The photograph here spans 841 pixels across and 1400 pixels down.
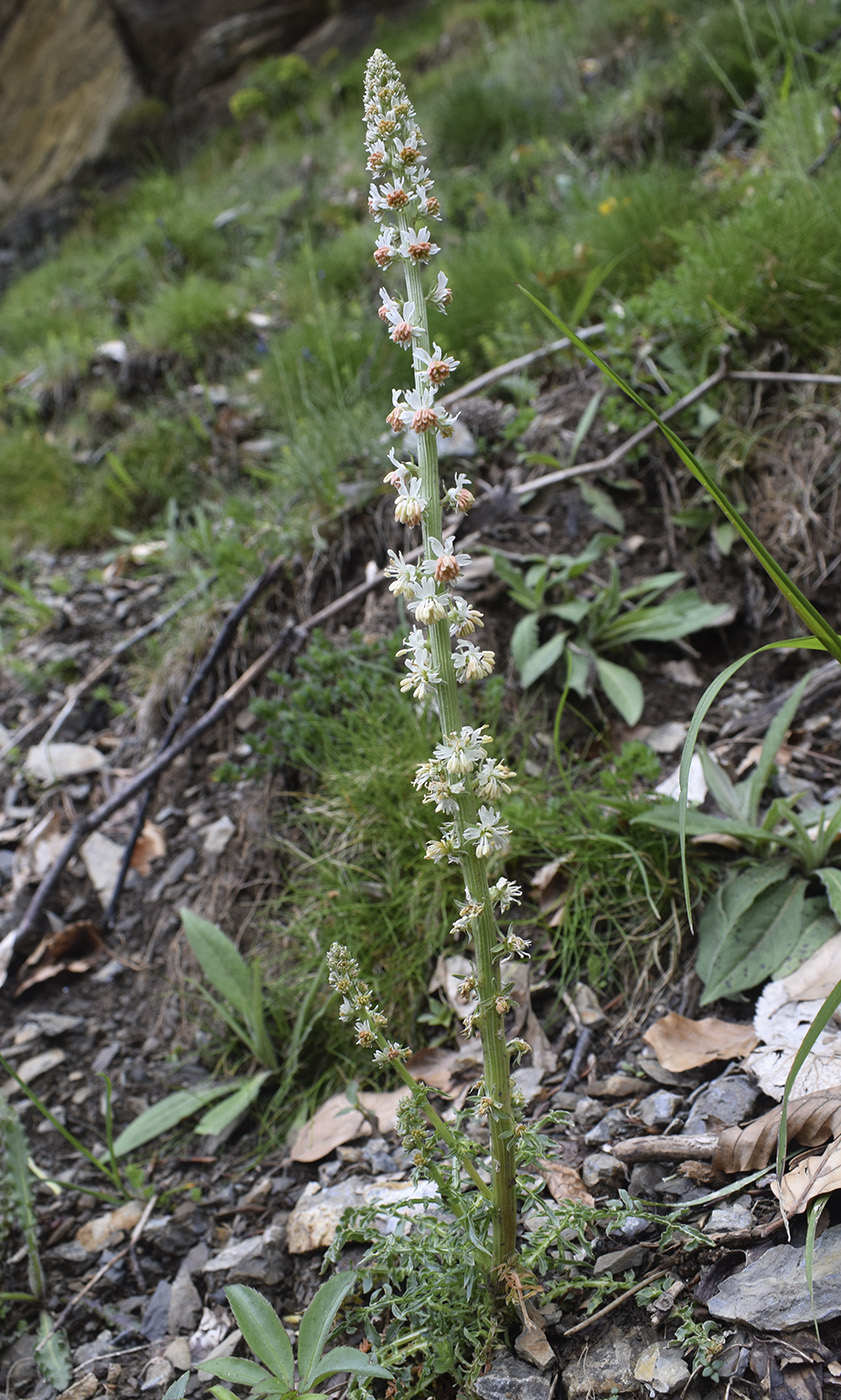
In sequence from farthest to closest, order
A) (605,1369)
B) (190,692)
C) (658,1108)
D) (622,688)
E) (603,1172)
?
(190,692), (622,688), (658,1108), (603,1172), (605,1369)

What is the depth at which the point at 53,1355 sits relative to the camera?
1738 millimetres

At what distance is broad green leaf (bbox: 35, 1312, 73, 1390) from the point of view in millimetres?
1697

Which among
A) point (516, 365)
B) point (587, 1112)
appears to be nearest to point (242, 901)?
point (587, 1112)

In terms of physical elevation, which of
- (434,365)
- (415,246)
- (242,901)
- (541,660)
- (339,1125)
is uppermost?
(415,246)

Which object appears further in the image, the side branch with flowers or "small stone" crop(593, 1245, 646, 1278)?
"small stone" crop(593, 1245, 646, 1278)

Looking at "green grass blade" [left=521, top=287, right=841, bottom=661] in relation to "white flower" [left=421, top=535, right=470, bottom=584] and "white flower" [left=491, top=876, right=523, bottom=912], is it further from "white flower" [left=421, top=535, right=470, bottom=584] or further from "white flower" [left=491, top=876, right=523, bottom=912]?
"white flower" [left=491, top=876, right=523, bottom=912]

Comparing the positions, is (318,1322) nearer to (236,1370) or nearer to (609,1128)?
(236,1370)

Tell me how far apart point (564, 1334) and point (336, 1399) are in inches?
15.9

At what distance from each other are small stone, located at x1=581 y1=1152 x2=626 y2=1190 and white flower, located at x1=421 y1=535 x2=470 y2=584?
118 centimetres

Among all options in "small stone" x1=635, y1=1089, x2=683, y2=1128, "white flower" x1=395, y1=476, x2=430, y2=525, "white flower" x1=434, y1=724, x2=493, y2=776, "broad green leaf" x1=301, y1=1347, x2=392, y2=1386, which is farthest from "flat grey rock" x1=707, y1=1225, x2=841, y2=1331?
"white flower" x1=395, y1=476, x2=430, y2=525

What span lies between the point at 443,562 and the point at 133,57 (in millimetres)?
13940

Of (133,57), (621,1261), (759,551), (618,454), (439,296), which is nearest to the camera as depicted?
(759,551)

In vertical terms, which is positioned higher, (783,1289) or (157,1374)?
(783,1289)

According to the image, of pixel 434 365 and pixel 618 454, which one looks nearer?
pixel 434 365
